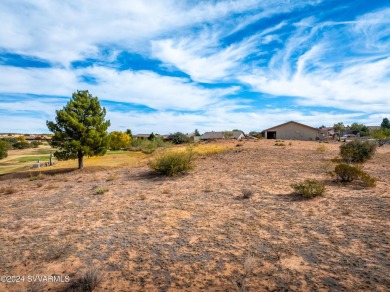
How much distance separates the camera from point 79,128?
20.8 meters

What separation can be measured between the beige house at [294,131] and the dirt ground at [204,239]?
43.8m

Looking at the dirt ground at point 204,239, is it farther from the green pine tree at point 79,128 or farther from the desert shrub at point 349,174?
the green pine tree at point 79,128

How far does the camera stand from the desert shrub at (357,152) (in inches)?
619

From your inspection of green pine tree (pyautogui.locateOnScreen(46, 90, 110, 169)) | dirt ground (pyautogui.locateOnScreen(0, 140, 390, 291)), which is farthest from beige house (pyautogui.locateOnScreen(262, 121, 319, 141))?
dirt ground (pyautogui.locateOnScreen(0, 140, 390, 291))

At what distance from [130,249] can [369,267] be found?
4.27m

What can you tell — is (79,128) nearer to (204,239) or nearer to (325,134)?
(204,239)

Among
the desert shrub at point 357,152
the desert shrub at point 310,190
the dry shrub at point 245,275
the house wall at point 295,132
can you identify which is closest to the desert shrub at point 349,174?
the desert shrub at point 310,190

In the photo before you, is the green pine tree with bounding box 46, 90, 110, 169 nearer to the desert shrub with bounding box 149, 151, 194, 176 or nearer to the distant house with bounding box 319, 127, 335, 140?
the desert shrub with bounding box 149, 151, 194, 176

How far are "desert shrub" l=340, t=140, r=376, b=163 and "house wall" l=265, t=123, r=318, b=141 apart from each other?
117ft

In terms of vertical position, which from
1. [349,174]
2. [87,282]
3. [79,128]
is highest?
[79,128]

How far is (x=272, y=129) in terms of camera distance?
54000 millimetres

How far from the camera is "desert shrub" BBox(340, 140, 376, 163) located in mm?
15711

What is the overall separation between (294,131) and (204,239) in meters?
50.5

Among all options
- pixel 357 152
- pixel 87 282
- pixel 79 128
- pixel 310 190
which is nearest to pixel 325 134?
pixel 357 152
